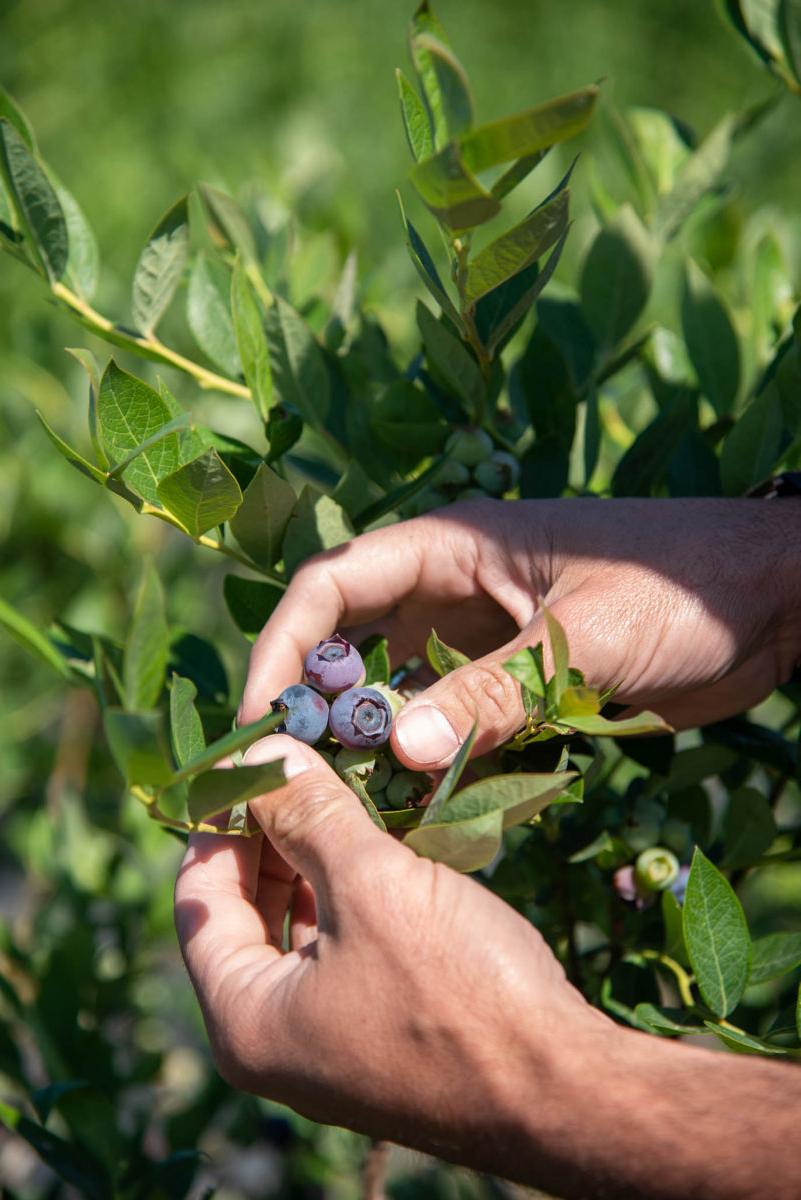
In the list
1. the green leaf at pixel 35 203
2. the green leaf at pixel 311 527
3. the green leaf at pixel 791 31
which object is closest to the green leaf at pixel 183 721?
the green leaf at pixel 311 527

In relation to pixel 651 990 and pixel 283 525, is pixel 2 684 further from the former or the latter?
pixel 651 990

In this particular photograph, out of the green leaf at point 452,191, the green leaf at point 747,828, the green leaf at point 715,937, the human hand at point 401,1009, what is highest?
the green leaf at point 452,191

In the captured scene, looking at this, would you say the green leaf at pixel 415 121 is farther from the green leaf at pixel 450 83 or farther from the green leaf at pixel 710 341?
the green leaf at pixel 710 341

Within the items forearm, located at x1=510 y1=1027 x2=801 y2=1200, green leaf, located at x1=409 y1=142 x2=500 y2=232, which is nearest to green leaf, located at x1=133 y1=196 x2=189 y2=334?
green leaf, located at x1=409 y1=142 x2=500 y2=232

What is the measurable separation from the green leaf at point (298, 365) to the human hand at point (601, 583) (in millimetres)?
134

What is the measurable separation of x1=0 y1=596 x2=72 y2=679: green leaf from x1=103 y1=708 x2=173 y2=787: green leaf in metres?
0.33

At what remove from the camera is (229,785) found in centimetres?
73

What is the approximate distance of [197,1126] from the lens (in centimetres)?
138

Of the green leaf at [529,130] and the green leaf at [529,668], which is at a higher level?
the green leaf at [529,130]

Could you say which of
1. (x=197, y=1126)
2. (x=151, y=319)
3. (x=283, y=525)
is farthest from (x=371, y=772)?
(x=197, y=1126)

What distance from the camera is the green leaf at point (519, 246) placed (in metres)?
0.75

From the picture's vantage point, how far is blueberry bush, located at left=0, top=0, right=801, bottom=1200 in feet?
2.50

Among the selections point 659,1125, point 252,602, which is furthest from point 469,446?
point 659,1125

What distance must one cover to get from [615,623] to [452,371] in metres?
0.25
